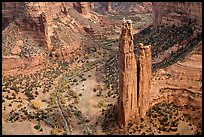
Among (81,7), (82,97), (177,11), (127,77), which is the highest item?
(177,11)

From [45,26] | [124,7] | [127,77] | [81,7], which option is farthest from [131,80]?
[124,7]

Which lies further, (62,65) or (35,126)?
(62,65)

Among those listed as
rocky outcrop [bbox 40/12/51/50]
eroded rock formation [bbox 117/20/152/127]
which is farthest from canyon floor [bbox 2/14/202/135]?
rocky outcrop [bbox 40/12/51/50]

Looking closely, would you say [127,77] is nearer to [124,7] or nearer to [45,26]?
[45,26]

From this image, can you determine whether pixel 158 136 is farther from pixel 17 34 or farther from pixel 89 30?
pixel 89 30

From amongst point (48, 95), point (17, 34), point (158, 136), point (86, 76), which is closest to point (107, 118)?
point (158, 136)

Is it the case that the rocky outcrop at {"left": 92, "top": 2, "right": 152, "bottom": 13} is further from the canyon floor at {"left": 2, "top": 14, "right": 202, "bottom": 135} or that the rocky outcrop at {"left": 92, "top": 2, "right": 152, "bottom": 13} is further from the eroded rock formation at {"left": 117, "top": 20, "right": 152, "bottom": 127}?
the eroded rock formation at {"left": 117, "top": 20, "right": 152, "bottom": 127}
